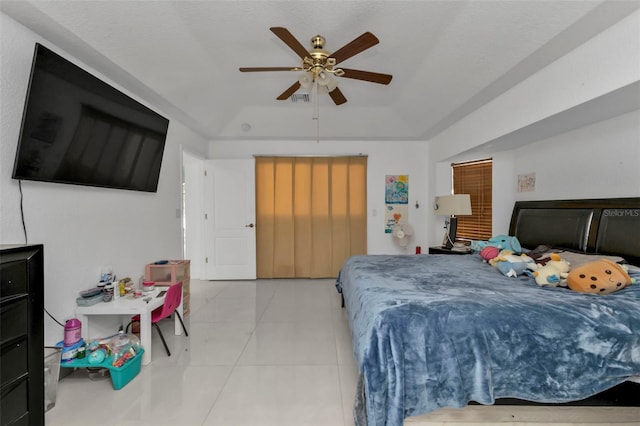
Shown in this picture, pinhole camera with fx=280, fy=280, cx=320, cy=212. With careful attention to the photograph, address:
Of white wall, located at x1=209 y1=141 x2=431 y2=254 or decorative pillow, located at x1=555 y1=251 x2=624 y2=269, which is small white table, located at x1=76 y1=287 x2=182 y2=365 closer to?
white wall, located at x1=209 y1=141 x2=431 y2=254

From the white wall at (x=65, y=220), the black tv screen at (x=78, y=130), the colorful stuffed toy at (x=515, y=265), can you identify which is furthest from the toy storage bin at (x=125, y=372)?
the colorful stuffed toy at (x=515, y=265)

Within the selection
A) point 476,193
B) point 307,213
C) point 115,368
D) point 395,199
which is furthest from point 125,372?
point 476,193

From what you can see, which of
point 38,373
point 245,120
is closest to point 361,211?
point 245,120

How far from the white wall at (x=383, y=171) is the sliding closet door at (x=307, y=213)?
6.2 inches

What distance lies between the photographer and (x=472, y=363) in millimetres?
1448

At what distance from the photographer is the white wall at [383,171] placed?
201 inches

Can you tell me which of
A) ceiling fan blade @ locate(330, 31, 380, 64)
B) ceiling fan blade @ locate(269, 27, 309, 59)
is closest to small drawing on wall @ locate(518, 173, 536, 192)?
ceiling fan blade @ locate(330, 31, 380, 64)

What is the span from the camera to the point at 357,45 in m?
1.88

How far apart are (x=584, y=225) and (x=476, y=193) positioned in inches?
74.9

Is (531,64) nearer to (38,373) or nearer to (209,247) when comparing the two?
(38,373)

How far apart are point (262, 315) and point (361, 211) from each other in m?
2.60

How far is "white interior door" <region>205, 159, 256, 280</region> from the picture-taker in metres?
4.92

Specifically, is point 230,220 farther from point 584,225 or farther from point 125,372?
point 584,225

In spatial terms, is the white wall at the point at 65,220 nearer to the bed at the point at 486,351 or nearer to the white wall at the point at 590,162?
the bed at the point at 486,351
